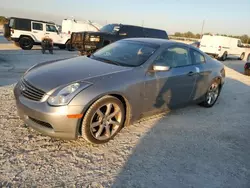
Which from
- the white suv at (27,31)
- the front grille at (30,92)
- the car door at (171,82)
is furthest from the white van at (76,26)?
the front grille at (30,92)

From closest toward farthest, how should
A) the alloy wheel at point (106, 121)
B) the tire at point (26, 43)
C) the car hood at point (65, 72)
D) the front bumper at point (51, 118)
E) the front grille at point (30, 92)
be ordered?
1. the front bumper at point (51, 118)
2. the front grille at point (30, 92)
3. the car hood at point (65, 72)
4. the alloy wheel at point (106, 121)
5. the tire at point (26, 43)

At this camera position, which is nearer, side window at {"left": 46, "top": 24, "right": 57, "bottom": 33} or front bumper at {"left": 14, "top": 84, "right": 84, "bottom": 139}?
front bumper at {"left": 14, "top": 84, "right": 84, "bottom": 139}

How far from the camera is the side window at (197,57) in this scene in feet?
16.2

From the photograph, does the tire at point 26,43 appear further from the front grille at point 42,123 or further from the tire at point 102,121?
the tire at point 102,121

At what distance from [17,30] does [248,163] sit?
47.2 feet

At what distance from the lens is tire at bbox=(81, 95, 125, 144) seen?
Answer: 320 centimetres

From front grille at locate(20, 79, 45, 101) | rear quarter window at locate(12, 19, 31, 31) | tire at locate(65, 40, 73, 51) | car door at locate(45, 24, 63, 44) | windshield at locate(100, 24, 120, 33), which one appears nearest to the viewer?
front grille at locate(20, 79, 45, 101)

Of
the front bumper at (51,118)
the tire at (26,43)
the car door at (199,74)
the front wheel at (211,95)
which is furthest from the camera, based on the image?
the tire at (26,43)

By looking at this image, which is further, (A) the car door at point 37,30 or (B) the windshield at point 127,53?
(A) the car door at point 37,30

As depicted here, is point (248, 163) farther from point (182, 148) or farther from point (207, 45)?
point (207, 45)

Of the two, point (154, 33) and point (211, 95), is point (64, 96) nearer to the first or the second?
point (211, 95)

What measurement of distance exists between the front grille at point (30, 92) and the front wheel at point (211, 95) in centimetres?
382

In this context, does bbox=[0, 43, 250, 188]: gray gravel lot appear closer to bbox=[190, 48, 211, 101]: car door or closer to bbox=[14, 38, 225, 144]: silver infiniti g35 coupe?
bbox=[14, 38, 225, 144]: silver infiniti g35 coupe

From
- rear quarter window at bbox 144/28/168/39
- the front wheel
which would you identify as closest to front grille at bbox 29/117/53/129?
the front wheel
